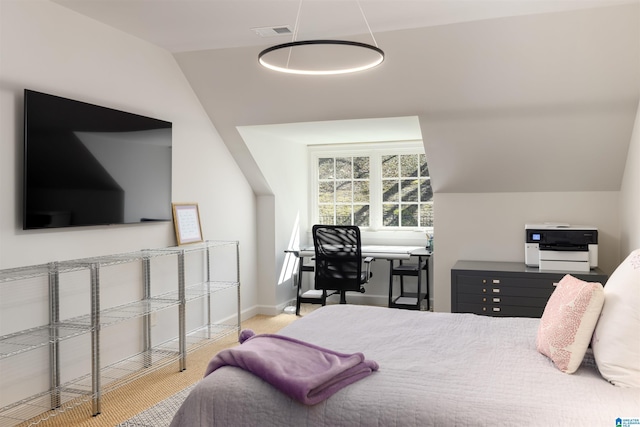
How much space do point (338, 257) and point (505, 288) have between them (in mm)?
1641

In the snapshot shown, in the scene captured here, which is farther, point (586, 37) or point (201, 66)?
point (201, 66)

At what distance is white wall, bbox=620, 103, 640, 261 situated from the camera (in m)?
3.88

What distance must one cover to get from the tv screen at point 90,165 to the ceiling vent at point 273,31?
103cm

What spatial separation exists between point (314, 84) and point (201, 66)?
91 cm

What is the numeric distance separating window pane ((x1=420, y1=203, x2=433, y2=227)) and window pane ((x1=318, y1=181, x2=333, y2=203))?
3.61ft

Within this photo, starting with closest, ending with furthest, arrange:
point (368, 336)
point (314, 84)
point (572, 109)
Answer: point (368, 336) → point (572, 109) → point (314, 84)

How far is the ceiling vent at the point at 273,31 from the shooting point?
3699 millimetres

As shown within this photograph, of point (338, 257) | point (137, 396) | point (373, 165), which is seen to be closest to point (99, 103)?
point (137, 396)

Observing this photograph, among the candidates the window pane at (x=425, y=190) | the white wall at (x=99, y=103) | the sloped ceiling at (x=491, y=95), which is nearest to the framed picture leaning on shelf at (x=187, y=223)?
the white wall at (x=99, y=103)

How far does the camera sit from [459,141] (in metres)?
4.58

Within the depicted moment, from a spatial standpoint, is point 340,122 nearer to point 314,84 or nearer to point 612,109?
point 314,84

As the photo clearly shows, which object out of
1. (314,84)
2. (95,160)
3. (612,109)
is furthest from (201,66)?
(612,109)

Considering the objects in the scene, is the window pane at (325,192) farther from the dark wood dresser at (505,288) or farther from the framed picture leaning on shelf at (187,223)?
Answer: the dark wood dresser at (505,288)

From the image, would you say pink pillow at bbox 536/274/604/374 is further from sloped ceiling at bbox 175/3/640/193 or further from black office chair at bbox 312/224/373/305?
black office chair at bbox 312/224/373/305
